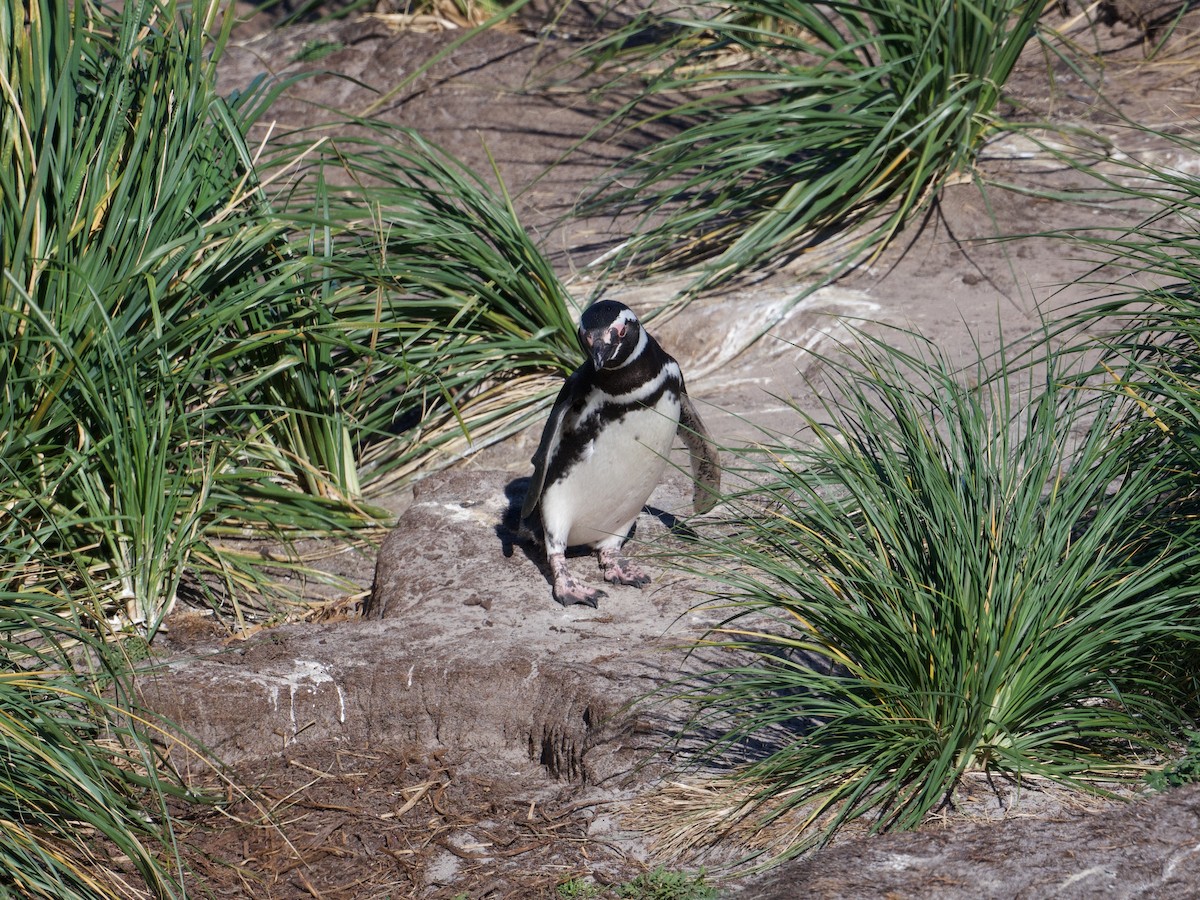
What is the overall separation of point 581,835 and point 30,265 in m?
2.27

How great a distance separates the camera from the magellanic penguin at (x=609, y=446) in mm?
3729

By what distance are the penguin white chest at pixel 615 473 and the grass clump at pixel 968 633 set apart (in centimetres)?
104

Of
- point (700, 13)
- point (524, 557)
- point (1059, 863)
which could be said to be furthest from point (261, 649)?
point (700, 13)

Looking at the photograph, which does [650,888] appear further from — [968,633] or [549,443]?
[549,443]

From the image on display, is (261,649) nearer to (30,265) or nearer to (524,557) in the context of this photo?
(524,557)

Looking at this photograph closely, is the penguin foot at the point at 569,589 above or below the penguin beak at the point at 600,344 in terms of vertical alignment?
below

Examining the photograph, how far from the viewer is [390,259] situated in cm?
513

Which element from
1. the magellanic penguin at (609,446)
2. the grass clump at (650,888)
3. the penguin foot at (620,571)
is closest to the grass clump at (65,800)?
the grass clump at (650,888)

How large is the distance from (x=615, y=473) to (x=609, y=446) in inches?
3.6

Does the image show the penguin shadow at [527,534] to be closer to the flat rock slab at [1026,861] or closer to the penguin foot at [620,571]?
the penguin foot at [620,571]

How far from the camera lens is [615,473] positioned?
3863mm

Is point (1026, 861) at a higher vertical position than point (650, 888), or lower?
higher

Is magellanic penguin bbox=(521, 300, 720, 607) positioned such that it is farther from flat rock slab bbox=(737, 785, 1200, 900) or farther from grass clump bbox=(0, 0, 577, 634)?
flat rock slab bbox=(737, 785, 1200, 900)

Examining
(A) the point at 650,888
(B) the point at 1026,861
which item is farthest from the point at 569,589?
(B) the point at 1026,861
